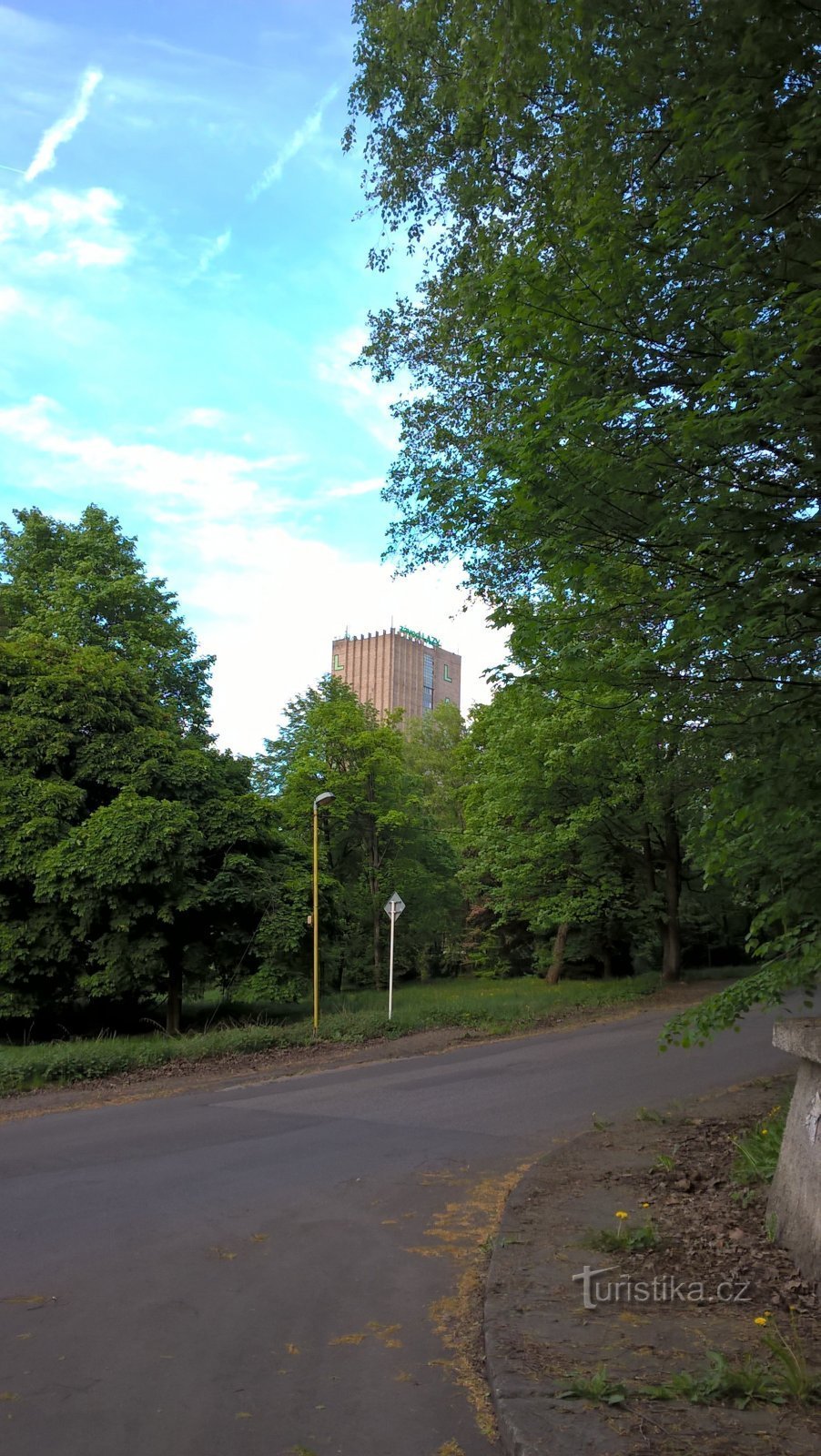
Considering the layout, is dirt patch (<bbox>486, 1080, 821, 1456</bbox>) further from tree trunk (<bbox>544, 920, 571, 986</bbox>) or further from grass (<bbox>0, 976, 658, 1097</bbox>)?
tree trunk (<bbox>544, 920, 571, 986</bbox>)

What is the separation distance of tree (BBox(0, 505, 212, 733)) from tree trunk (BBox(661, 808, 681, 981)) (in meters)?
14.7

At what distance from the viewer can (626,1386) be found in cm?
350

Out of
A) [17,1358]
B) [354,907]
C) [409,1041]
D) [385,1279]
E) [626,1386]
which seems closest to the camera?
[626,1386]

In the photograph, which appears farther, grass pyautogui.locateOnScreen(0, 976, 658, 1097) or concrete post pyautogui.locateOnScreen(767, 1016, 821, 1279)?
grass pyautogui.locateOnScreen(0, 976, 658, 1097)

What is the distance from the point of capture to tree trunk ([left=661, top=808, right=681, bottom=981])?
1059 inches

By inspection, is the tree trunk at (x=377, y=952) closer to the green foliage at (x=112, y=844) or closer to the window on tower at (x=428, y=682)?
the green foliage at (x=112, y=844)

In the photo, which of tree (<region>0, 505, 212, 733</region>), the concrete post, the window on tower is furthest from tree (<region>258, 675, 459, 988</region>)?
the window on tower

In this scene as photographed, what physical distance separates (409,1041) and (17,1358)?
47.0 ft

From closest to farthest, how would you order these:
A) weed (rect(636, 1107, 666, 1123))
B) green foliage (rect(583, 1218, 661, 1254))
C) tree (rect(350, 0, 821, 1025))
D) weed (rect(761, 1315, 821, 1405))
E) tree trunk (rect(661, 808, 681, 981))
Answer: weed (rect(761, 1315, 821, 1405)) < tree (rect(350, 0, 821, 1025)) < green foliage (rect(583, 1218, 661, 1254)) < weed (rect(636, 1107, 666, 1123)) < tree trunk (rect(661, 808, 681, 981))

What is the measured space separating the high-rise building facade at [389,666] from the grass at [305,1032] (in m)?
90.2

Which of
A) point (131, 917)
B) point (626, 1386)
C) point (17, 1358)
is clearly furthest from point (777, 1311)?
point (131, 917)

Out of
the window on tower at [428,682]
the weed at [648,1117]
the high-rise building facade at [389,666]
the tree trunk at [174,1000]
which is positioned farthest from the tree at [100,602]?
the window on tower at [428,682]

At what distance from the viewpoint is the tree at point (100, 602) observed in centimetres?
2712

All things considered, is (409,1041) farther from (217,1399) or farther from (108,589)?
(108,589)
